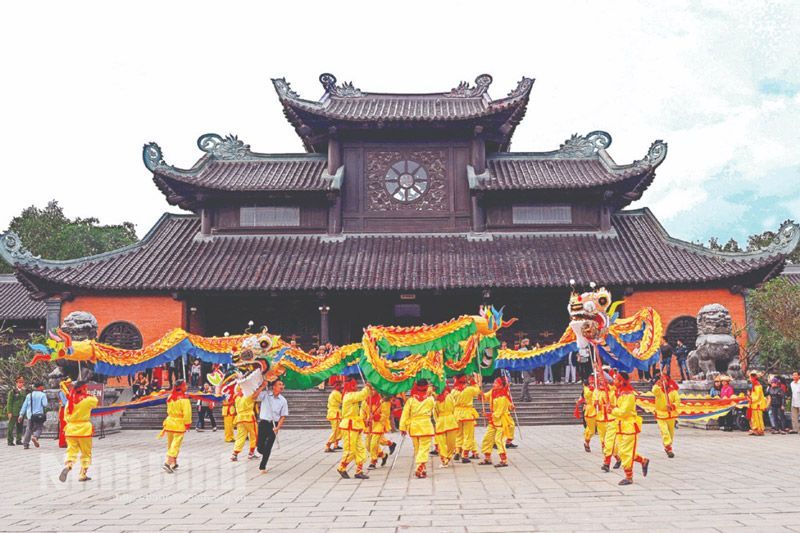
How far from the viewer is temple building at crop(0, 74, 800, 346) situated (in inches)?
814

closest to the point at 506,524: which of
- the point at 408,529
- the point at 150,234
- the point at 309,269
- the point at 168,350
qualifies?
the point at 408,529

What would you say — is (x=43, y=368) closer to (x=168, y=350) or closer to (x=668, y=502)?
(x=168, y=350)

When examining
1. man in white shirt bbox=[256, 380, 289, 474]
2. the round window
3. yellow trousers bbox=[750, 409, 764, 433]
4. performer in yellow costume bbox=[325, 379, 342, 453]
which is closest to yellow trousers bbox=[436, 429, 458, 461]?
performer in yellow costume bbox=[325, 379, 342, 453]

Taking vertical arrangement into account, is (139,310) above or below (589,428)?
above

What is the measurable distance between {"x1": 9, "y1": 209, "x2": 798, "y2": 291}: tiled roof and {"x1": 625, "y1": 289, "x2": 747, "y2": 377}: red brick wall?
0.67 metres

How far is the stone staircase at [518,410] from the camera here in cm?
1728

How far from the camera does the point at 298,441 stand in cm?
1435

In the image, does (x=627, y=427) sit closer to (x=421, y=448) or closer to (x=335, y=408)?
(x=421, y=448)

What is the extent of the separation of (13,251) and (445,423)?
17.1 metres

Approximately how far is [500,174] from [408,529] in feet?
62.7

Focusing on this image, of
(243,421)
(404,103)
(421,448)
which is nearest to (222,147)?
(404,103)

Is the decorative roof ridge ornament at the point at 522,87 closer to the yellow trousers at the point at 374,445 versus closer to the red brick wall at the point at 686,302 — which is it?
the red brick wall at the point at 686,302

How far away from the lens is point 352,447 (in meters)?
9.54

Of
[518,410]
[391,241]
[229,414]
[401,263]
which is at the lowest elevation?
[518,410]
